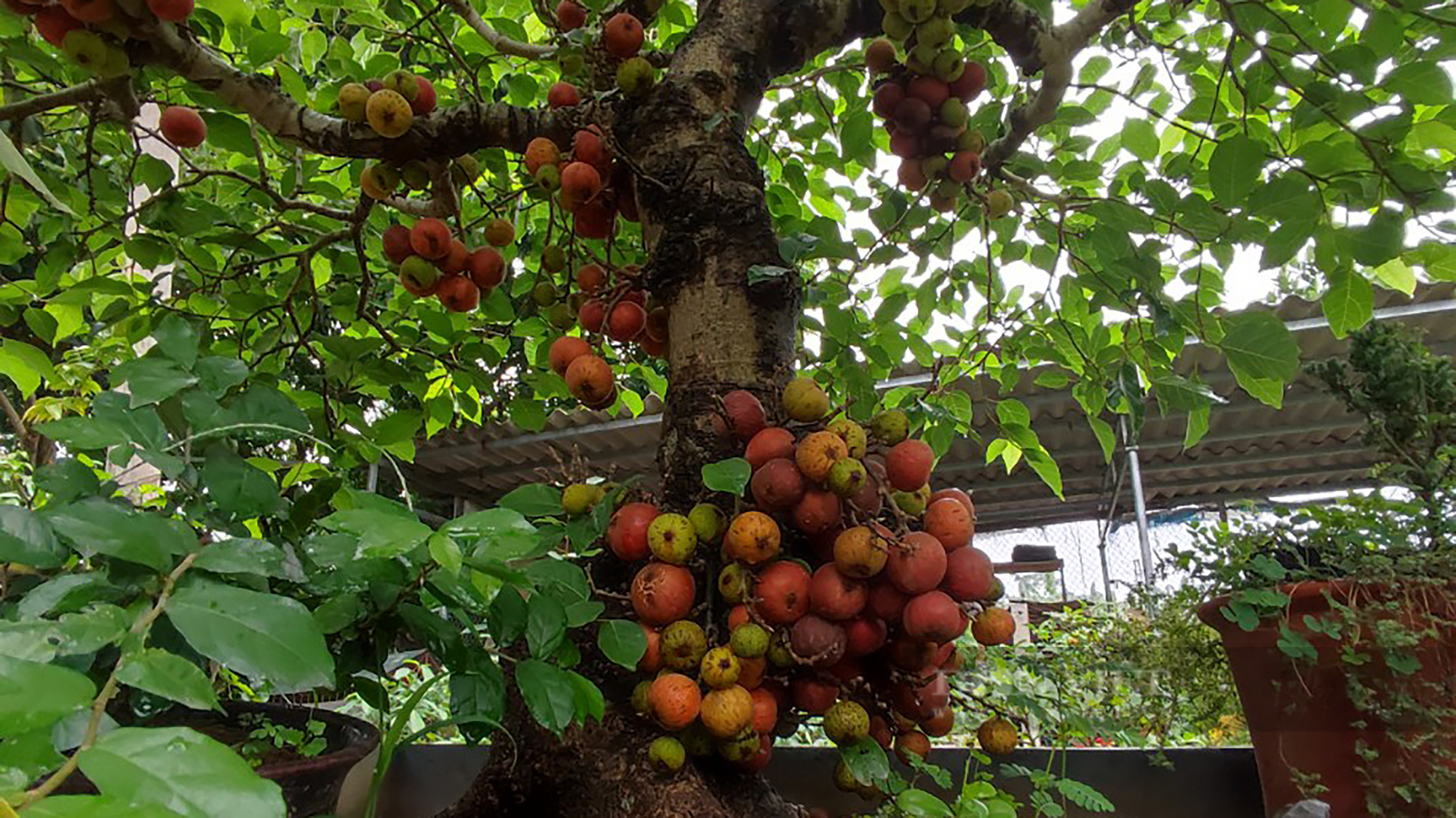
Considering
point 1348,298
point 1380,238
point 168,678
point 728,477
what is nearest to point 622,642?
point 728,477

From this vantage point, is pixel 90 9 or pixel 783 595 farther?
pixel 90 9

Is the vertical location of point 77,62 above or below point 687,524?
above

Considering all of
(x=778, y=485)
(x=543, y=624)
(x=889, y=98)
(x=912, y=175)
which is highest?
(x=889, y=98)

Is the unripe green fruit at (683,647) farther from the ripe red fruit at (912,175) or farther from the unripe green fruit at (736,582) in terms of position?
the ripe red fruit at (912,175)

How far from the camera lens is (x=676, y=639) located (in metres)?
0.88

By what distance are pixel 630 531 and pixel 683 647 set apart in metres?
0.15

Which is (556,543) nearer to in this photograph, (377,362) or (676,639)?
(676,639)

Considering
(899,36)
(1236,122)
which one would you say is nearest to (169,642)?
(899,36)

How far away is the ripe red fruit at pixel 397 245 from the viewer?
1.40m

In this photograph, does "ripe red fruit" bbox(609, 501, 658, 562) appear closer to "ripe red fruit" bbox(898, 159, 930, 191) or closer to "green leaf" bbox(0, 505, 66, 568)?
"green leaf" bbox(0, 505, 66, 568)

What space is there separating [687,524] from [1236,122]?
130 centimetres

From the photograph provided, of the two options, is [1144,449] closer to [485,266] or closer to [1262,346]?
[1262,346]

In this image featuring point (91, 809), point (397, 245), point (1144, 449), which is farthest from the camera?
point (1144, 449)

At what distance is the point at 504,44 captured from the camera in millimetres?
1667
